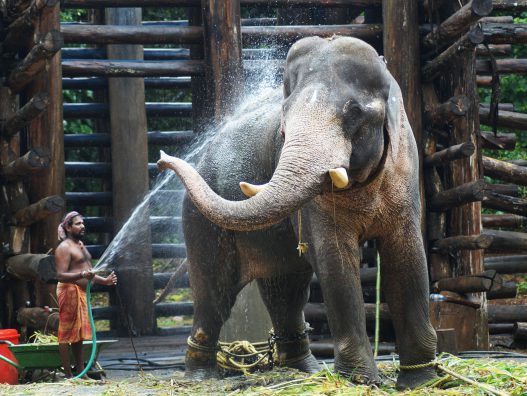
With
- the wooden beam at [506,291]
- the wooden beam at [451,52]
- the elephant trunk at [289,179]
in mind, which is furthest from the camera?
the wooden beam at [506,291]

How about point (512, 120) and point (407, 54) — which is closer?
point (407, 54)

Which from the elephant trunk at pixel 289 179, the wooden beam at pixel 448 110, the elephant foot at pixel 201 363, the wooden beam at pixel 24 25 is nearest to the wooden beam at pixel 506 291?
the wooden beam at pixel 448 110

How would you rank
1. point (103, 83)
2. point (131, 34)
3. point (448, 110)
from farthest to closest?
point (103, 83), point (131, 34), point (448, 110)

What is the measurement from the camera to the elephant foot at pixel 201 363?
8.05 metres

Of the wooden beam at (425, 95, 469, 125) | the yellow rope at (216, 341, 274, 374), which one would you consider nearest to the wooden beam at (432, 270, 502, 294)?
the wooden beam at (425, 95, 469, 125)

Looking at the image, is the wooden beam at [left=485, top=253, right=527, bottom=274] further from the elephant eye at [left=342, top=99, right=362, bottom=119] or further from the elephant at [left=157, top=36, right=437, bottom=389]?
the elephant eye at [left=342, top=99, right=362, bottom=119]

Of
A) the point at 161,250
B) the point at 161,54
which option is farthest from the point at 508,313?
the point at 161,54

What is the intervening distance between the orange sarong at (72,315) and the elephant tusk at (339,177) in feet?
10.8

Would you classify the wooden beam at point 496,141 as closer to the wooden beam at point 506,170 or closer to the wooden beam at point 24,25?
the wooden beam at point 506,170

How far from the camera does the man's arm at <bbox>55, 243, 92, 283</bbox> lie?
838cm

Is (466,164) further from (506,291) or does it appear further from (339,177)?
(339,177)

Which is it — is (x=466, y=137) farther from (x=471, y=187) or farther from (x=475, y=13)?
(x=475, y=13)

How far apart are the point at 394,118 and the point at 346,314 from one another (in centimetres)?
111

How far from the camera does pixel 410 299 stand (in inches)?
257
